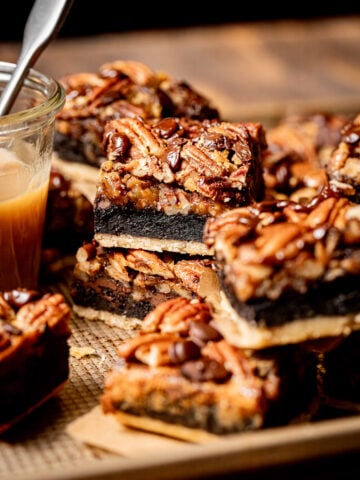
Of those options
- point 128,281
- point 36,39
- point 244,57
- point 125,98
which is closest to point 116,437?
point 128,281

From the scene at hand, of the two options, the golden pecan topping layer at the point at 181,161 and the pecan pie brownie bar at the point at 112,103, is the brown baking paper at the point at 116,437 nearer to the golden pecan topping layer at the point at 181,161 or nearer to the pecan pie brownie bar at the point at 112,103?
the golden pecan topping layer at the point at 181,161

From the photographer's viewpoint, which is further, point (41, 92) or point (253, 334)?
point (41, 92)

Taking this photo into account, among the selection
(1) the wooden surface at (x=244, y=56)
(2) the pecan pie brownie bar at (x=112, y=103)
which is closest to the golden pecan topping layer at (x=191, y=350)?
(2) the pecan pie brownie bar at (x=112, y=103)

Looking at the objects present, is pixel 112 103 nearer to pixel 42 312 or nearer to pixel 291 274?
pixel 42 312

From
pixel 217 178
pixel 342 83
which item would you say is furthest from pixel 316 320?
pixel 342 83

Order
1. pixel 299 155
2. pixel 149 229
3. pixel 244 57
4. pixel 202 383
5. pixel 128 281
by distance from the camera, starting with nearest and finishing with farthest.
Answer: pixel 202 383, pixel 149 229, pixel 128 281, pixel 299 155, pixel 244 57

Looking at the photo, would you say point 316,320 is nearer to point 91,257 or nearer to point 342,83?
point 91,257
